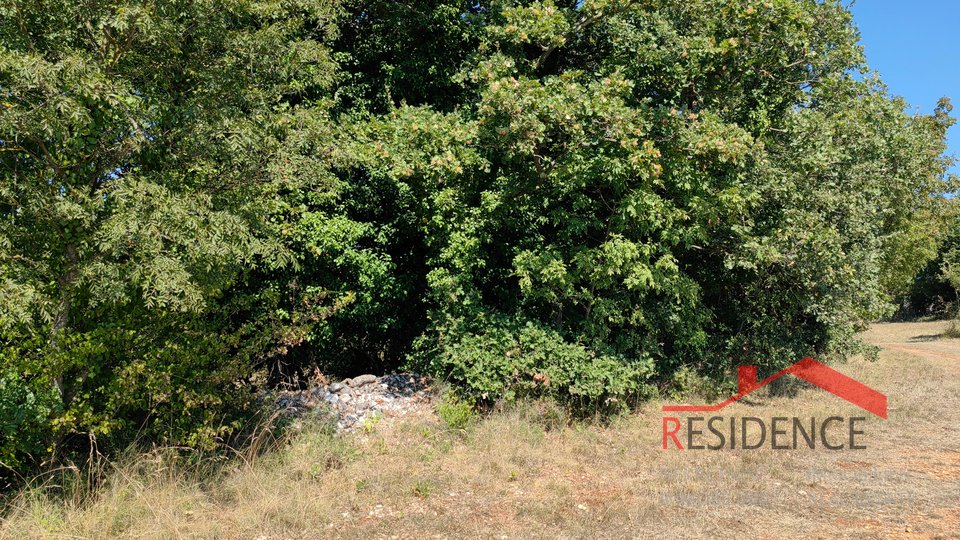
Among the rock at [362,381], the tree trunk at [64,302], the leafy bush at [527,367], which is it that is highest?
→ the tree trunk at [64,302]

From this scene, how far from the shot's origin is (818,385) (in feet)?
41.4

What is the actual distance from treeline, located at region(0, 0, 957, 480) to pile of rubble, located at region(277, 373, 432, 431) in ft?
1.42

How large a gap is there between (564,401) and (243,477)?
4.70 meters

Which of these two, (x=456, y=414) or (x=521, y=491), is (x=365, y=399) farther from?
(x=521, y=491)

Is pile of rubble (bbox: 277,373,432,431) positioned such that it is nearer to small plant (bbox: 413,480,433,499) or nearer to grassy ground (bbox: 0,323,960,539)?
grassy ground (bbox: 0,323,960,539)

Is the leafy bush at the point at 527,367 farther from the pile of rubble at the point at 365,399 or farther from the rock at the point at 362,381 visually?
the rock at the point at 362,381

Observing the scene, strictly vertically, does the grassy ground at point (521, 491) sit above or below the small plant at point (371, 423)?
below

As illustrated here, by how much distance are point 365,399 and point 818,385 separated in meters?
9.06

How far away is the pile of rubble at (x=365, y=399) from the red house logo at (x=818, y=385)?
4.02 m

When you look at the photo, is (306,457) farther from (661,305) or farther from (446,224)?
(661,305)

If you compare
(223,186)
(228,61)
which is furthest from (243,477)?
(228,61)

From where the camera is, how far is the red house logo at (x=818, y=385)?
1043cm

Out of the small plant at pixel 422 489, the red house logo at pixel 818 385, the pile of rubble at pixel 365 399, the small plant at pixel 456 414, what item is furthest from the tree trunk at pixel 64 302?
the red house logo at pixel 818 385

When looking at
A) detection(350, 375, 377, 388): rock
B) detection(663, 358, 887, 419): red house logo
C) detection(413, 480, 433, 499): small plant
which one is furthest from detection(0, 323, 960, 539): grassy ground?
detection(350, 375, 377, 388): rock
